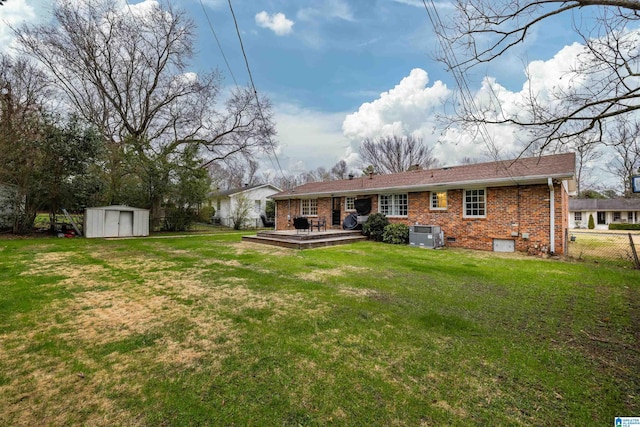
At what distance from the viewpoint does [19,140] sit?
41.7 feet

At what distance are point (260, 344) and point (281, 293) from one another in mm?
1895

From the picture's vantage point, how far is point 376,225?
13.2 metres

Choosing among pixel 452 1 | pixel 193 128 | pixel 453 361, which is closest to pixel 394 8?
pixel 452 1

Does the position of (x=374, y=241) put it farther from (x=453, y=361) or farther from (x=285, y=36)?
(x=453, y=361)

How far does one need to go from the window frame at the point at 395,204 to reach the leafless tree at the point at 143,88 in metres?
10.7

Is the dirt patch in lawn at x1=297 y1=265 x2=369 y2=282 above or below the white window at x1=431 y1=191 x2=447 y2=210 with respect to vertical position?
below

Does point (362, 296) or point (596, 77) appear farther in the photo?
point (362, 296)

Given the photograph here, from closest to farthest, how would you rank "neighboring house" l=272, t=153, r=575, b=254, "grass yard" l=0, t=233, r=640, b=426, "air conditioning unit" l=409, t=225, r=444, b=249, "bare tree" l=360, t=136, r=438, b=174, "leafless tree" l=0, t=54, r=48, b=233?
"grass yard" l=0, t=233, r=640, b=426 < "neighboring house" l=272, t=153, r=575, b=254 < "air conditioning unit" l=409, t=225, r=444, b=249 < "leafless tree" l=0, t=54, r=48, b=233 < "bare tree" l=360, t=136, r=438, b=174

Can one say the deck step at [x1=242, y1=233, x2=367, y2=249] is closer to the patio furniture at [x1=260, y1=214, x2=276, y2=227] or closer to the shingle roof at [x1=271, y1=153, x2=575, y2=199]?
the shingle roof at [x1=271, y1=153, x2=575, y2=199]

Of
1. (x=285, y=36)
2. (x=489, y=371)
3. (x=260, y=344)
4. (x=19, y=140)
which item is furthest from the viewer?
(x=19, y=140)

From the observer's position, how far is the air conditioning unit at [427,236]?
11.1 meters

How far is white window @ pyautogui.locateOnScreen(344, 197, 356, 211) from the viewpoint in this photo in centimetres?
1550

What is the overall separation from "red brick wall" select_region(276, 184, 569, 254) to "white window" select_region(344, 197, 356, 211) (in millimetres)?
3163

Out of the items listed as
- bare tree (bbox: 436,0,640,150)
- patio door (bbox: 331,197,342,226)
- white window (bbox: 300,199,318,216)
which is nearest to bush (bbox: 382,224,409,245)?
patio door (bbox: 331,197,342,226)
